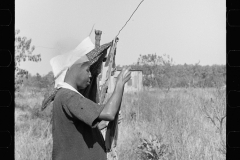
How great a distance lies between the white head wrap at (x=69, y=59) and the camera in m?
2.26

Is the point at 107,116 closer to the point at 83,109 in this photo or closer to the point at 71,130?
the point at 83,109

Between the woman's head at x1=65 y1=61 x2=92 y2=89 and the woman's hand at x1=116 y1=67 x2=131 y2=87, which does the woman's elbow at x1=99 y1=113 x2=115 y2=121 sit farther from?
the woman's head at x1=65 y1=61 x2=92 y2=89

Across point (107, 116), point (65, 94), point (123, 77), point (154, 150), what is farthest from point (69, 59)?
point (154, 150)

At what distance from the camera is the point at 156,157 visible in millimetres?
5422

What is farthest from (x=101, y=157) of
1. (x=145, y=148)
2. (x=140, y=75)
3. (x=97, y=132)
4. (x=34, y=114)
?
(x=140, y=75)

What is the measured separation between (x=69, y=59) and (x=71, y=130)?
1.72 ft

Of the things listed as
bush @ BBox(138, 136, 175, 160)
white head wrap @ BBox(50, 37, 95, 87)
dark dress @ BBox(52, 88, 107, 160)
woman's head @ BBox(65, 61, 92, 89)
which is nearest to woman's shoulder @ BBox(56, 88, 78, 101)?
dark dress @ BBox(52, 88, 107, 160)

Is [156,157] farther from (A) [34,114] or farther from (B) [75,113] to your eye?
(A) [34,114]

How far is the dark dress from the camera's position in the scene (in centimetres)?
201

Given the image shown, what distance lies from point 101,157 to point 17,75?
1189 cm

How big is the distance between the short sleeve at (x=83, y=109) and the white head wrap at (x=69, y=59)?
1.13ft

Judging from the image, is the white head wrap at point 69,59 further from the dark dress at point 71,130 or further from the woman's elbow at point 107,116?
the woman's elbow at point 107,116

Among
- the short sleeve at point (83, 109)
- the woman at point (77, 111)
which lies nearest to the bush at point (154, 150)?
the woman at point (77, 111)
